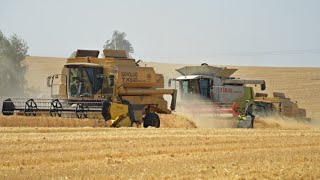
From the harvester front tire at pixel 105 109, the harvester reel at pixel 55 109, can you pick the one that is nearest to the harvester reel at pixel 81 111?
the harvester reel at pixel 55 109

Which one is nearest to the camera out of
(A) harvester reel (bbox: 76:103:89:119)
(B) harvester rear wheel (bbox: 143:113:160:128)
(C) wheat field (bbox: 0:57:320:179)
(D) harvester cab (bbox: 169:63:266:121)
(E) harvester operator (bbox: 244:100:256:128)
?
(C) wheat field (bbox: 0:57:320:179)

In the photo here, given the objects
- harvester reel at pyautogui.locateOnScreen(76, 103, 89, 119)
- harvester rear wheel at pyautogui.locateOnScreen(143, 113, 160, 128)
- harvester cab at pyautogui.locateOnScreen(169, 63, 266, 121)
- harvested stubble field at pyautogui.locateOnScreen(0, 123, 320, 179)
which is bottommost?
harvested stubble field at pyautogui.locateOnScreen(0, 123, 320, 179)

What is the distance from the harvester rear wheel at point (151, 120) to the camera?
71.7ft

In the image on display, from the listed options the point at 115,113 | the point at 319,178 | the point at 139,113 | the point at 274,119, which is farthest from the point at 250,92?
the point at 319,178

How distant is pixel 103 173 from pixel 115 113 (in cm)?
1092

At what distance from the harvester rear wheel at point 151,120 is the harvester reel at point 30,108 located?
3.94 m

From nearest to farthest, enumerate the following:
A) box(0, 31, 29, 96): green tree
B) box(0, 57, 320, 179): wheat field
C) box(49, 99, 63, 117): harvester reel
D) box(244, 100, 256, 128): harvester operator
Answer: box(0, 57, 320, 179): wheat field
box(49, 99, 63, 117): harvester reel
box(244, 100, 256, 128): harvester operator
box(0, 31, 29, 96): green tree

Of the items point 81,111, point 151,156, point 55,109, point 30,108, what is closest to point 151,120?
point 81,111

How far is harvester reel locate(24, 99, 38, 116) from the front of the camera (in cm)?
2028

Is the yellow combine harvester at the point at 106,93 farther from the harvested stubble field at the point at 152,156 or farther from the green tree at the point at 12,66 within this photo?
the green tree at the point at 12,66

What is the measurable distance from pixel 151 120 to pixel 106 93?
187 cm

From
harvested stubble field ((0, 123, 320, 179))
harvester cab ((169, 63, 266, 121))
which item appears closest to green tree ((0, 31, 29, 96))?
harvester cab ((169, 63, 266, 121))

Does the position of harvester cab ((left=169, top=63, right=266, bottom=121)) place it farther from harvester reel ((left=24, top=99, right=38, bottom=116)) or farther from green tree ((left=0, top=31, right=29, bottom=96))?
green tree ((left=0, top=31, right=29, bottom=96))

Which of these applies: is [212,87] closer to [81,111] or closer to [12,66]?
[81,111]
